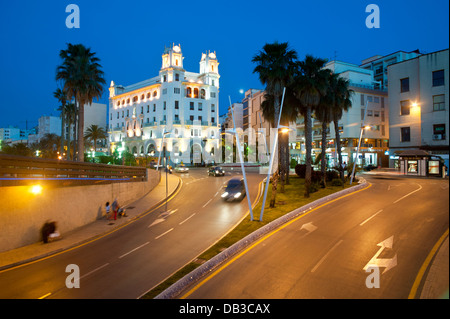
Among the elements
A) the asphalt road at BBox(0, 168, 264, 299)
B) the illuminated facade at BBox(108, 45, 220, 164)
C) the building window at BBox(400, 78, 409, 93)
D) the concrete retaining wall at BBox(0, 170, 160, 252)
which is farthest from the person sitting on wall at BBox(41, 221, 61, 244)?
the illuminated facade at BBox(108, 45, 220, 164)

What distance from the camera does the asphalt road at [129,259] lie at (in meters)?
9.52

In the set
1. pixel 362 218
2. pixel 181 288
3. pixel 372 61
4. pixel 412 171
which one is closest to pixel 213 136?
pixel 412 171

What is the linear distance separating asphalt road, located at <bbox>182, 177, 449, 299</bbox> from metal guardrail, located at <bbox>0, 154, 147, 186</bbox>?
10998 millimetres

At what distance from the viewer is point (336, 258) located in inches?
428

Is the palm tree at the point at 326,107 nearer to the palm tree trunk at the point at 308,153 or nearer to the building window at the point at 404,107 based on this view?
the palm tree trunk at the point at 308,153

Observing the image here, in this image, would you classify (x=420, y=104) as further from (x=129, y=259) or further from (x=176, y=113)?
(x=176, y=113)

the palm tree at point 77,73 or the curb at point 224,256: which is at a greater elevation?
the palm tree at point 77,73

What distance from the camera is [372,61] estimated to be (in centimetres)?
9506

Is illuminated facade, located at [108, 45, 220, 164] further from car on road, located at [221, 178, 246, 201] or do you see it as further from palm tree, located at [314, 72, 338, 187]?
car on road, located at [221, 178, 246, 201]

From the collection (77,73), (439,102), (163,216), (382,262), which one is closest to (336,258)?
(382,262)

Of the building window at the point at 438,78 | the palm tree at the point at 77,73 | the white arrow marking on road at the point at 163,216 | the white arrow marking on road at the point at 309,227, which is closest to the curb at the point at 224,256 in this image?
the white arrow marking on road at the point at 309,227

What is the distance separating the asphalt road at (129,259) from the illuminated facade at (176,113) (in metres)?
60.0
